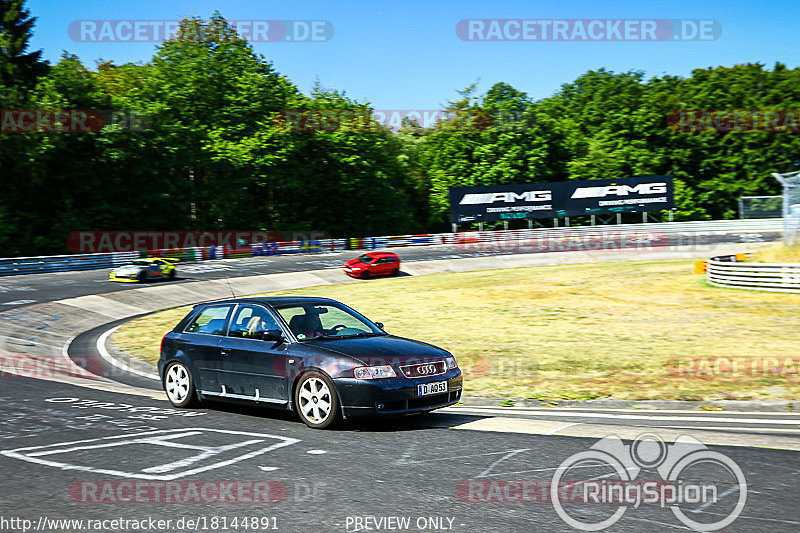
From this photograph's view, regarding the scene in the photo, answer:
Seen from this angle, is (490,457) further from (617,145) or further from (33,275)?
(617,145)

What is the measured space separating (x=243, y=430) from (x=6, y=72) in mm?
54465

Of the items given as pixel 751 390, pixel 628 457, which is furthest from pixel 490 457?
pixel 751 390

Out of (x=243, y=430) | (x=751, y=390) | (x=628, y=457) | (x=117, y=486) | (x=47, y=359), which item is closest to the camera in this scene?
(x=117, y=486)

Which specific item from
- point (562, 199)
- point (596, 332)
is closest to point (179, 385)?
point (596, 332)

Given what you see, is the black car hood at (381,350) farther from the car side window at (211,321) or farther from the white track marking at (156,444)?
the car side window at (211,321)

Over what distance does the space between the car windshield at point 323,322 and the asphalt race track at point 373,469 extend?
1110 mm

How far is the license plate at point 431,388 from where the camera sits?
7.98 meters

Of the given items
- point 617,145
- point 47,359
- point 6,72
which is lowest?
point 47,359

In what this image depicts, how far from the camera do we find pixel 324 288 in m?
33.9
